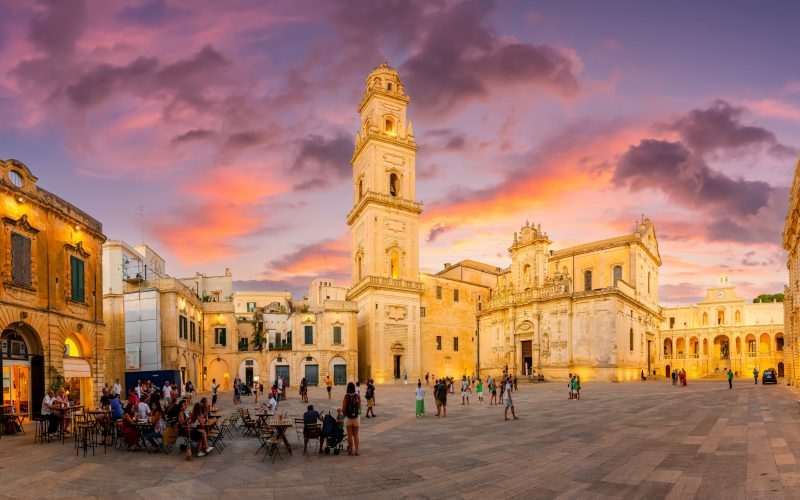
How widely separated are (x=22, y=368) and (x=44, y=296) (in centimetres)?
269

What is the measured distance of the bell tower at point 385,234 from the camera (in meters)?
52.0

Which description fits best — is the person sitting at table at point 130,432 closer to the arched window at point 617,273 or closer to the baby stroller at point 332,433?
the baby stroller at point 332,433

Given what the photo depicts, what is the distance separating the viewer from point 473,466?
11.9 m

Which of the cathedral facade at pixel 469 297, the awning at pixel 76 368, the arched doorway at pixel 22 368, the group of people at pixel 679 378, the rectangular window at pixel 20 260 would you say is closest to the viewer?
the arched doorway at pixel 22 368

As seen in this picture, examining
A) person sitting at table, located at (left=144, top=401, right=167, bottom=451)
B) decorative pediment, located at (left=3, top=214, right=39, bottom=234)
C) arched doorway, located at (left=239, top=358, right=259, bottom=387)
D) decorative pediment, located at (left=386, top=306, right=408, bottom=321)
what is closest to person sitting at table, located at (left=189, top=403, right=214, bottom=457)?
person sitting at table, located at (left=144, top=401, right=167, bottom=451)

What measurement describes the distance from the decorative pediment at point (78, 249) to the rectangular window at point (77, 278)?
0.88ft

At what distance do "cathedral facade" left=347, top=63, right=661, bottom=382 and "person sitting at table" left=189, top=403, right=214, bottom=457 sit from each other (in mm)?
37506

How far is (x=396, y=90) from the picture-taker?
2308 inches

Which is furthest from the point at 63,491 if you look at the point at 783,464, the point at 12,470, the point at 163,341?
the point at 163,341

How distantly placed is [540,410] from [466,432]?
8.49m

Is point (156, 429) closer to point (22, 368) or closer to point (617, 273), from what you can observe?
point (22, 368)

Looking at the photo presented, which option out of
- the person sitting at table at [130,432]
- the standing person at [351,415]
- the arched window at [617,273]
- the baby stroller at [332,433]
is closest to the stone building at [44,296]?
the person sitting at table at [130,432]

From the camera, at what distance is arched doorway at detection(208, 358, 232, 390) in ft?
160

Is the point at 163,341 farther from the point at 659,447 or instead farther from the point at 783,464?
the point at 783,464
